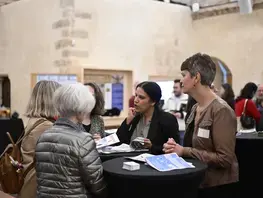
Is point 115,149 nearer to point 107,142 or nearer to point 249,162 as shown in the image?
point 107,142

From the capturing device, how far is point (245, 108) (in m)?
5.41

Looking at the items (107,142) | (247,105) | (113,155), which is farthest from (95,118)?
(247,105)

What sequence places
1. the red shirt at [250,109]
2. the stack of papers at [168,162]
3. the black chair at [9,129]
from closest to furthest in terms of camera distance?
the stack of papers at [168,162] < the red shirt at [250,109] < the black chair at [9,129]

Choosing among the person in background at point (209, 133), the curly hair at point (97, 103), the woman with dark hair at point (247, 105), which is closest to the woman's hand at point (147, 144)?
the person in background at point (209, 133)

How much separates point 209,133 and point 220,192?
479 mm

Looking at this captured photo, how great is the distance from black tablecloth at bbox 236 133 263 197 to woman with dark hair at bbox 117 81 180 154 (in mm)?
499

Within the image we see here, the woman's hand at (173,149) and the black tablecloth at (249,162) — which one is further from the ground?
the woman's hand at (173,149)

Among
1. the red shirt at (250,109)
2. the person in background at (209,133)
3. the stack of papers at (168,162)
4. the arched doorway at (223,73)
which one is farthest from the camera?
the arched doorway at (223,73)

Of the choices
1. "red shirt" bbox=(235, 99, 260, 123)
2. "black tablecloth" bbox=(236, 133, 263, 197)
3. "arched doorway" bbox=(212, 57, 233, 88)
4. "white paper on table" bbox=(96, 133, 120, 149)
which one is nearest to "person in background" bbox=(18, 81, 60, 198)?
"white paper on table" bbox=(96, 133, 120, 149)

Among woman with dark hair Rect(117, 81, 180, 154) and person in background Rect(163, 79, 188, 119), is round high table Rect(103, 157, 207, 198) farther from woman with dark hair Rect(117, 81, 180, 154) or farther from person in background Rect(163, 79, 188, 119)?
person in background Rect(163, 79, 188, 119)

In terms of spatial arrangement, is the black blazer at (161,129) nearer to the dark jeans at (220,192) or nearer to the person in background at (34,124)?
the dark jeans at (220,192)

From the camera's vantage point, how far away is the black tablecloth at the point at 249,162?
9.24 ft

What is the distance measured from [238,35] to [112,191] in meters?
7.60

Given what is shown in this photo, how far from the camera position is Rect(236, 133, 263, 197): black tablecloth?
2816mm
